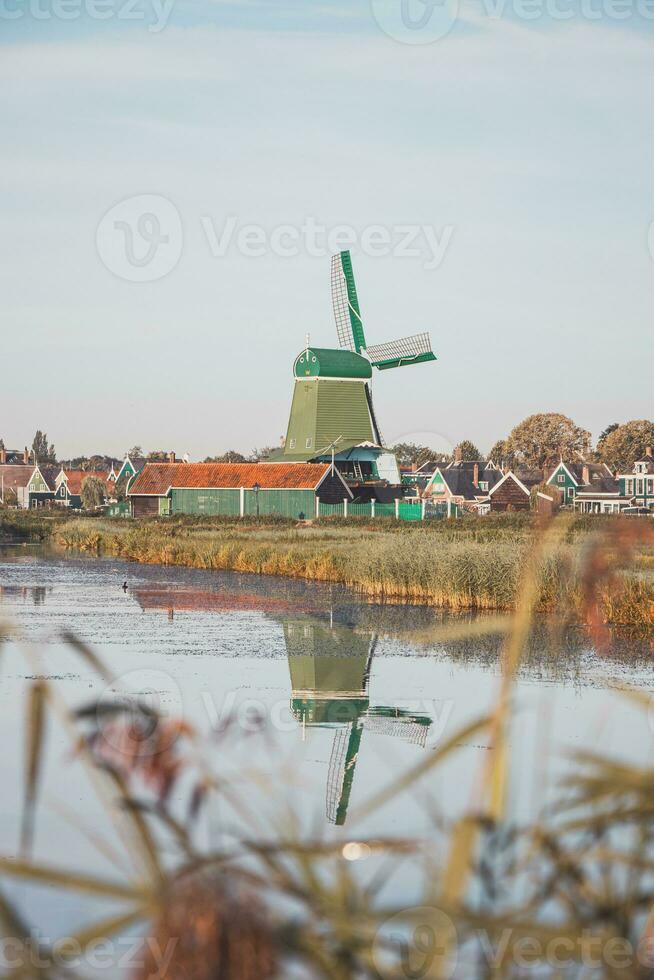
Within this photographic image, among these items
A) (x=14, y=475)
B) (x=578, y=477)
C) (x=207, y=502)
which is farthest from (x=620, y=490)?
(x=14, y=475)

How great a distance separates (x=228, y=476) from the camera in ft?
150

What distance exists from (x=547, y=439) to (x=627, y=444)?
500 cm

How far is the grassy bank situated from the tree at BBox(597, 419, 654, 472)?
119ft

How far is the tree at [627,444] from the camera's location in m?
74.7

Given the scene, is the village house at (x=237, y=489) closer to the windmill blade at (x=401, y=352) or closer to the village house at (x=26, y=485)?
the windmill blade at (x=401, y=352)

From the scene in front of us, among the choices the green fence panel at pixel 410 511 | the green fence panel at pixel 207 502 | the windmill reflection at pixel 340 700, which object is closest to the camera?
the windmill reflection at pixel 340 700

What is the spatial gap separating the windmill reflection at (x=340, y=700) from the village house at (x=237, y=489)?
2763cm

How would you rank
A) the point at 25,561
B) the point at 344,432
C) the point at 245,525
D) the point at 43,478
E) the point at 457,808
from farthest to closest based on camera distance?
the point at 43,478, the point at 344,432, the point at 245,525, the point at 25,561, the point at 457,808

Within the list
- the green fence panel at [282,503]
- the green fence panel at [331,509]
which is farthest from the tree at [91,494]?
the green fence panel at [331,509]

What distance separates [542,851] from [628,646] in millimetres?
12067

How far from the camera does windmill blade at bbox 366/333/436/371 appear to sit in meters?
48.3

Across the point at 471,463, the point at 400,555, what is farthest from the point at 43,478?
the point at 400,555

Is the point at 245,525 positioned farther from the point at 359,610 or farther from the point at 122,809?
the point at 122,809

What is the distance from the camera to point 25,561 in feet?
93.1
